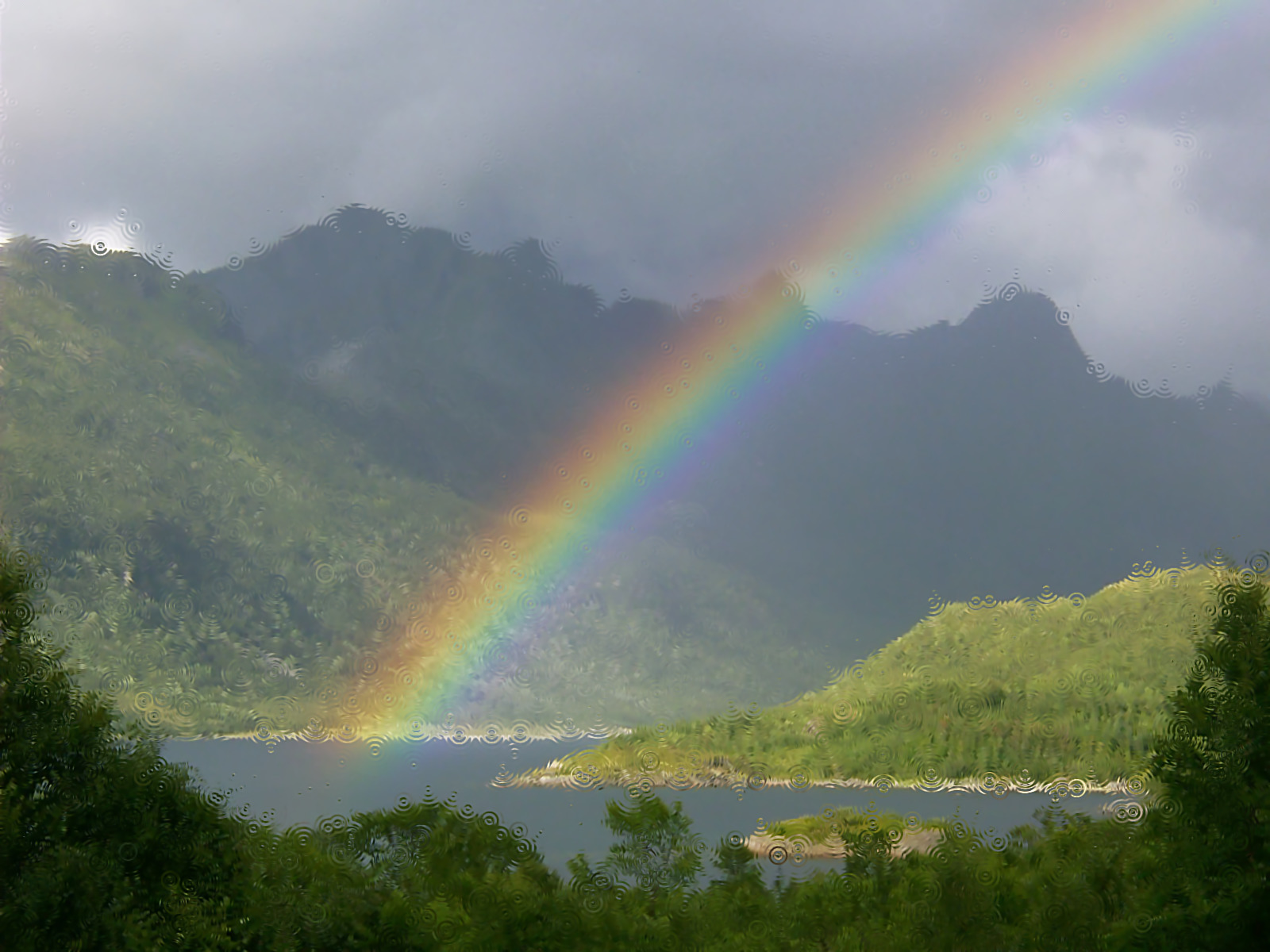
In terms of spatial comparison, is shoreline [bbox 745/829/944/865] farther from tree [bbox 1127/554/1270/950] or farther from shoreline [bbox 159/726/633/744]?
shoreline [bbox 159/726/633/744]

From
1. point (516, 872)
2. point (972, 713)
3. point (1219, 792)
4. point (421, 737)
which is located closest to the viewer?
point (1219, 792)

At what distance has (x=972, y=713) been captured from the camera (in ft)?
72.8

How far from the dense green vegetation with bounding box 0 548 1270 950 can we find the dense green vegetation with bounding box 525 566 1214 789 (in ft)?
22.3

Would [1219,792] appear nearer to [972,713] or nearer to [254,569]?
[972,713]

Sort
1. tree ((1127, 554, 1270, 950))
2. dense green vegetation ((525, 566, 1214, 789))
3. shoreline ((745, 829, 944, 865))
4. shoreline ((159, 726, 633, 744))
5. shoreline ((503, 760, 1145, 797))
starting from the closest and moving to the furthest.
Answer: tree ((1127, 554, 1270, 950)) → shoreline ((745, 829, 944, 865)) → shoreline ((159, 726, 633, 744)) → shoreline ((503, 760, 1145, 797)) → dense green vegetation ((525, 566, 1214, 789))

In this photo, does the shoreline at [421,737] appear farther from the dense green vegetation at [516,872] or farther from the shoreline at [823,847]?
the shoreline at [823,847]

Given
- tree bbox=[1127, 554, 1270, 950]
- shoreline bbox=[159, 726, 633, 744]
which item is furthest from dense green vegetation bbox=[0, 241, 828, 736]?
tree bbox=[1127, 554, 1270, 950]

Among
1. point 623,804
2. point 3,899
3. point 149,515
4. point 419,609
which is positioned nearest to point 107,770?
point 3,899

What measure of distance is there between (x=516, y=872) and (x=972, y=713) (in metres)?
15.2

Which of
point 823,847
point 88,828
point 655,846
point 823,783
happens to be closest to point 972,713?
point 823,783

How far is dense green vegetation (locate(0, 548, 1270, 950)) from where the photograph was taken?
21.7 feet

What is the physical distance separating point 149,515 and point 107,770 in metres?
27.2

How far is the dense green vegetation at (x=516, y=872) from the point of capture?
261 inches

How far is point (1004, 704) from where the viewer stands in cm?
2325
